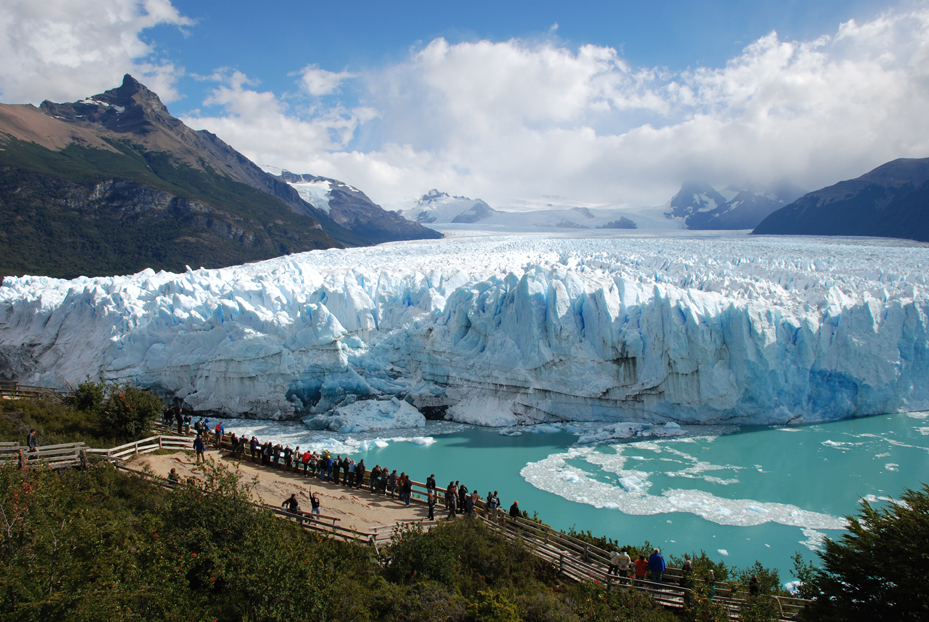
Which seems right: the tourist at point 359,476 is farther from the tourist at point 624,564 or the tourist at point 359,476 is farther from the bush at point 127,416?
the tourist at point 624,564

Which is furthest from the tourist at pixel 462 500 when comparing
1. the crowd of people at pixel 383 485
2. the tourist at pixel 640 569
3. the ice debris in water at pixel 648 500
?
the ice debris in water at pixel 648 500

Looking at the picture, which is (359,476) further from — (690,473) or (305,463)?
(690,473)

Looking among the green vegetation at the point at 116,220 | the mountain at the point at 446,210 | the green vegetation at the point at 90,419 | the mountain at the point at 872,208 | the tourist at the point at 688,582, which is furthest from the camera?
the mountain at the point at 446,210

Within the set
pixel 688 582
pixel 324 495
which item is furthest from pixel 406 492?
pixel 688 582

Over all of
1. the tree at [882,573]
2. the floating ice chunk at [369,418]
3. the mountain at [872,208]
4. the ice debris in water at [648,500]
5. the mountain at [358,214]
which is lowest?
the ice debris in water at [648,500]

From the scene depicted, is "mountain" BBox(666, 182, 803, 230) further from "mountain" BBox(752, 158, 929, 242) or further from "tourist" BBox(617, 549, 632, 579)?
"tourist" BBox(617, 549, 632, 579)

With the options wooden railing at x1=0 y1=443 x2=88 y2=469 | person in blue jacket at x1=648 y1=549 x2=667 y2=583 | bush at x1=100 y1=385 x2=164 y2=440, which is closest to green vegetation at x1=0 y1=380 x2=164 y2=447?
bush at x1=100 y1=385 x2=164 y2=440

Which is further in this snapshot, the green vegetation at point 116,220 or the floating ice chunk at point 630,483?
the green vegetation at point 116,220

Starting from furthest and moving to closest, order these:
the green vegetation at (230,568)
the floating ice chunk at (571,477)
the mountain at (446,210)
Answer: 1. the mountain at (446,210)
2. the floating ice chunk at (571,477)
3. the green vegetation at (230,568)
